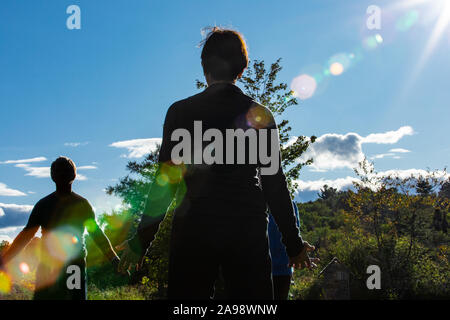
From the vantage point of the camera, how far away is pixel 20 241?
4164mm

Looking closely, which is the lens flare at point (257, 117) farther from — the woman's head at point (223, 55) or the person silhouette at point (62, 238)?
the person silhouette at point (62, 238)

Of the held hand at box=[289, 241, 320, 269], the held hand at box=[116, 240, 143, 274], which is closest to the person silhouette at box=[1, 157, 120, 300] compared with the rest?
the held hand at box=[116, 240, 143, 274]

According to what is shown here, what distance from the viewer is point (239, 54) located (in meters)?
2.72

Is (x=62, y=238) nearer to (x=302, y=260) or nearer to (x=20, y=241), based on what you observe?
(x=20, y=241)

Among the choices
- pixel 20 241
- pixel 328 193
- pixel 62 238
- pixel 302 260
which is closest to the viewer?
pixel 302 260

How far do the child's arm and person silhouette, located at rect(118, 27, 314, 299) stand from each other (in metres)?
1.88

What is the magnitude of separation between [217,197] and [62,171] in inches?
98.3

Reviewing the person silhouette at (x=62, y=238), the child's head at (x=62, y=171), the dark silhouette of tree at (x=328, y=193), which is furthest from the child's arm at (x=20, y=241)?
the dark silhouette of tree at (x=328, y=193)

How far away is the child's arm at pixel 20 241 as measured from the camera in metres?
4.08

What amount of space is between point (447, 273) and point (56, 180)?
71.9ft

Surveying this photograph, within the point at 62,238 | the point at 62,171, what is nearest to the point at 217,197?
the point at 62,238

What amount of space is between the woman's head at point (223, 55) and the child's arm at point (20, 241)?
265 centimetres
